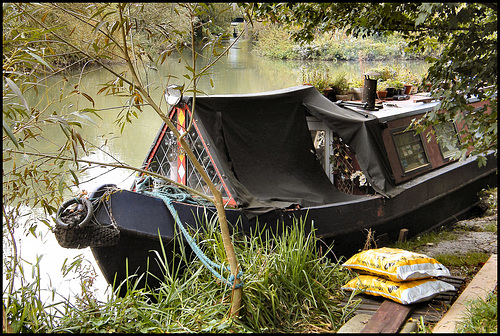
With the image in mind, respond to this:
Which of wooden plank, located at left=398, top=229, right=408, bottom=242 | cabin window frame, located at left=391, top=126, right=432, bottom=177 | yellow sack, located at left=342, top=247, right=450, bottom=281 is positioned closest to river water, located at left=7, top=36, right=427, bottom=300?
yellow sack, located at left=342, top=247, right=450, bottom=281

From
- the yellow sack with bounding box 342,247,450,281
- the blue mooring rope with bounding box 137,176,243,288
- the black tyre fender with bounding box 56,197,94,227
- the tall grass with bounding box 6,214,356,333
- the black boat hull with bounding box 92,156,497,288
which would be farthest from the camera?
the black boat hull with bounding box 92,156,497,288

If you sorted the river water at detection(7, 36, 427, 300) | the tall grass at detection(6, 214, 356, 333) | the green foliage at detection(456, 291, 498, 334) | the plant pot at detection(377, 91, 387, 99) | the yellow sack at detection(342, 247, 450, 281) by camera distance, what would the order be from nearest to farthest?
the green foliage at detection(456, 291, 498, 334) → the tall grass at detection(6, 214, 356, 333) → the yellow sack at detection(342, 247, 450, 281) → the river water at detection(7, 36, 427, 300) → the plant pot at detection(377, 91, 387, 99)

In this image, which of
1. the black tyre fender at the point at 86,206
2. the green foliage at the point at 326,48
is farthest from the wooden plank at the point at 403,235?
the green foliage at the point at 326,48

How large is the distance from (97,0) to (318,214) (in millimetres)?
3016

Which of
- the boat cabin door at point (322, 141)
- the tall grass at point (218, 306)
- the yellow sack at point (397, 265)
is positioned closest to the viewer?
the tall grass at point (218, 306)

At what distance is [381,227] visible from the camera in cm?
590

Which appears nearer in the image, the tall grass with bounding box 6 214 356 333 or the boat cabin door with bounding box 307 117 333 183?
the tall grass with bounding box 6 214 356 333

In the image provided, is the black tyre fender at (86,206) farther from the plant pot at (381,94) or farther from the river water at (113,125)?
the plant pot at (381,94)

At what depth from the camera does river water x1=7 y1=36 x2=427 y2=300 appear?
586cm

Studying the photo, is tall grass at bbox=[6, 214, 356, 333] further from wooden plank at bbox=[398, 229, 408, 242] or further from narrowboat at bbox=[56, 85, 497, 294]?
wooden plank at bbox=[398, 229, 408, 242]

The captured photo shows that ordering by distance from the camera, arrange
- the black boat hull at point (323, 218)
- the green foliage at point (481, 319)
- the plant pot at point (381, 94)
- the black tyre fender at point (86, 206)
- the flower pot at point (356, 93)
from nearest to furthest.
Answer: the green foliage at point (481, 319)
the black tyre fender at point (86, 206)
the black boat hull at point (323, 218)
the plant pot at point (381, 94)
the flower pot at point (356, 93)

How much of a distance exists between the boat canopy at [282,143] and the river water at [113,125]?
49 cm

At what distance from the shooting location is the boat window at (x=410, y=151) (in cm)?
624

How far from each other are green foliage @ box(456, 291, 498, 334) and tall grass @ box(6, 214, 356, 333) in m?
0.83
